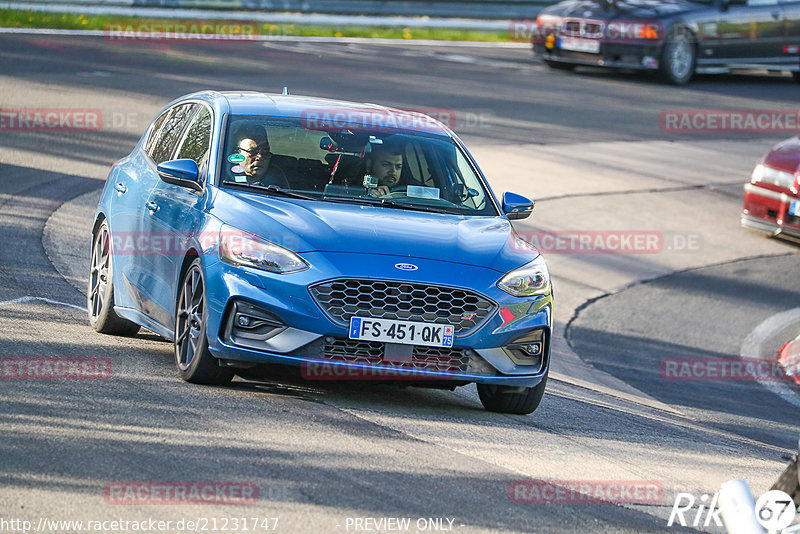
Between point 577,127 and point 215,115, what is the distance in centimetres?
1240

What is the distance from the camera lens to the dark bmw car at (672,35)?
2350 cm

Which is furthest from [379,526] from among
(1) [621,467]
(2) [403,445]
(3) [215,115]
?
(3) [215,115]

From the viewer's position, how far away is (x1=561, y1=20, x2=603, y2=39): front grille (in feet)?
76.5

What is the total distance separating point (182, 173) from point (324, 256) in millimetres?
1218

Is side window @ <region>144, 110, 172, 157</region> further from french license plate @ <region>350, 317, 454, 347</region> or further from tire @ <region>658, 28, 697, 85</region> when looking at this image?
tire @ <region>658, 28, 697, 85</region>

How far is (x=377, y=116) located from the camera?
868cm

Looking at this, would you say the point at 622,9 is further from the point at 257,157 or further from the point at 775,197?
the point at 257,157

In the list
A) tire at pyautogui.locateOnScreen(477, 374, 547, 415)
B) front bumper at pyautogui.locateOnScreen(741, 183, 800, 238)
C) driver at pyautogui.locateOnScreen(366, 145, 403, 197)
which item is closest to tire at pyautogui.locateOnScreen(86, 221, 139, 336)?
driver at pyautogui.locateOnScreen(366, 145, 403, 197)

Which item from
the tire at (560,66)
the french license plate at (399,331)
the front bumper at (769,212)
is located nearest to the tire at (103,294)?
the french license plate at (399,331)

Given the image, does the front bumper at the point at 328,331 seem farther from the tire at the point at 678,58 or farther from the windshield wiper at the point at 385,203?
the tire at the point at 678,58

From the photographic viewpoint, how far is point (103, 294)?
8602 millimetres

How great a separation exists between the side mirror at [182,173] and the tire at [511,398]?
2.04 m

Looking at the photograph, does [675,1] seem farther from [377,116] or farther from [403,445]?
[403,445]

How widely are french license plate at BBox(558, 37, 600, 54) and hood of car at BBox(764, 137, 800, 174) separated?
25.7 ft
